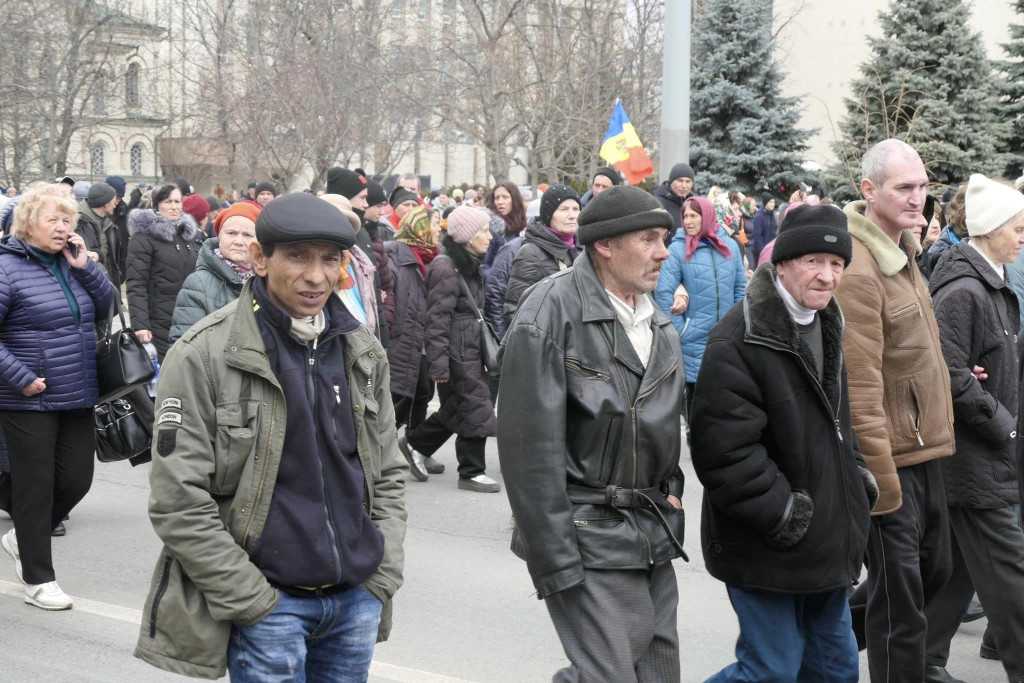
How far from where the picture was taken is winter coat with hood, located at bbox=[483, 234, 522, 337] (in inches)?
353

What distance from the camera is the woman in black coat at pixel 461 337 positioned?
8.34 meters

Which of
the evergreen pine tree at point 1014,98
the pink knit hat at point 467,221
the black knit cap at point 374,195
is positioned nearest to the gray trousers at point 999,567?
the pink knit hat at point 467,221

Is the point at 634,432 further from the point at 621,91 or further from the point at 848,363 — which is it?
the point at 621,91

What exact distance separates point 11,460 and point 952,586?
4.41m

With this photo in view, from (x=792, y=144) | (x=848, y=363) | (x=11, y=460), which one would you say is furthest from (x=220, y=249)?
(x=792, y=144)

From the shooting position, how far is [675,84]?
14633mm

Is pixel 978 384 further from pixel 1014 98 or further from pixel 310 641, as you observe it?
pixel 1014 98

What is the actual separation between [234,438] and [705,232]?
626 centimetres

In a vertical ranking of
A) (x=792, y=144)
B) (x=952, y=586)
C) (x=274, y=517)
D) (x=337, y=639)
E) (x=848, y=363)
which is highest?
(x=792, y=144)

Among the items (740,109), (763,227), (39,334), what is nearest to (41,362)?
(39,334)

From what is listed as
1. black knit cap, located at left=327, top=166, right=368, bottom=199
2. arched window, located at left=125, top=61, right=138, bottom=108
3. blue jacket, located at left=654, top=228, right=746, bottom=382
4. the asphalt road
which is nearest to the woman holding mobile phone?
the asphalt road

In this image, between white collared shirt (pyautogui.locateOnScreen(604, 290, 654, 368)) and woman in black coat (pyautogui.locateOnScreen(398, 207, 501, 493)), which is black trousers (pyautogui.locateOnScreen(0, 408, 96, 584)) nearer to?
woman in black coat (pyautogui.locateOnScreen(398, 207, 501, 493))

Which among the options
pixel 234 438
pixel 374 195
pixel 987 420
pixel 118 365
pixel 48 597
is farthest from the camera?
pixel 374 195

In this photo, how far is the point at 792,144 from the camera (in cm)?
2600
